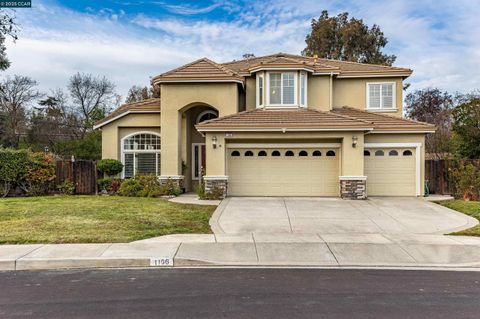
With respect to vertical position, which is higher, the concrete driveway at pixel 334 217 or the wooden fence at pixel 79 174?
the wooden fence at pixel 79 174

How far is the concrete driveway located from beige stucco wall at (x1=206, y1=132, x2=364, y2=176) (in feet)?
5.07

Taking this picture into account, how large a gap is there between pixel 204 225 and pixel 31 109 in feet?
138

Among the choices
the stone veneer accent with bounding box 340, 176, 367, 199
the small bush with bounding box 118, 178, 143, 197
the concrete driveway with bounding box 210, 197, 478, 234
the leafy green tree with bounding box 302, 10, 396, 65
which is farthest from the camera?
the leafy green tree with bounding box 302, 10, 396, 65

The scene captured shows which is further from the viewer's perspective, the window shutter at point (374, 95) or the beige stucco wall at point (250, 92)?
the window shutter at point (374, 95)

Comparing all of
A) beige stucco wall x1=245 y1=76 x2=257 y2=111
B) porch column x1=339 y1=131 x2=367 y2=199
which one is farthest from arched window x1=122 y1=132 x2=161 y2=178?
porch column x1=339 y1=131 x2=367 y2=199

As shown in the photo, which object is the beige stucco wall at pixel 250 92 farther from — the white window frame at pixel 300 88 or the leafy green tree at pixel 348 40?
the leafy green tree at pixel 348 40

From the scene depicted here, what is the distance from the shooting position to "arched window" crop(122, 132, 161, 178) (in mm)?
20922

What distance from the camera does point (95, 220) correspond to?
1187 cm

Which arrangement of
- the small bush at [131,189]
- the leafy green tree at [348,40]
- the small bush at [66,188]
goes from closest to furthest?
the small bush at [131,189] < the small bush at [66,188] < the leafy green tree at [348,40]

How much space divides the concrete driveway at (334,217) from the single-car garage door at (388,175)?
4.80 ft

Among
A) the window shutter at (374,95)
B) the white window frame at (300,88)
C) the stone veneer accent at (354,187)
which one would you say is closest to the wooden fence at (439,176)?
the window shutter at (374,95)

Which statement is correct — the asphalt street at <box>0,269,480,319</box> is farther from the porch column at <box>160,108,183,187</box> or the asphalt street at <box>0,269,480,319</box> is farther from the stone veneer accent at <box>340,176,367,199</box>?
the porch column at <box>160,108,183,187</box>

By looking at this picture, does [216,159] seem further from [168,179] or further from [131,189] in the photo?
[131,189]

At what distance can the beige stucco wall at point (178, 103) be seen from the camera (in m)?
19.2
